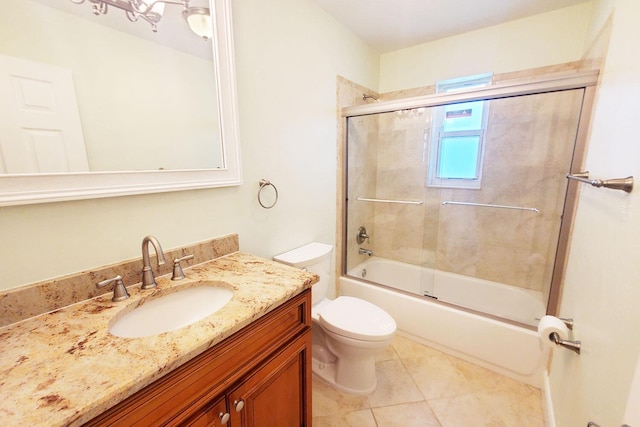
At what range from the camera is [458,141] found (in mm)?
2176

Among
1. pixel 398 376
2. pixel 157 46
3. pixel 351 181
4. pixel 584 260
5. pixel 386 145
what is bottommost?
pixel 398 376

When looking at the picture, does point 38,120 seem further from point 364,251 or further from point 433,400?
point 364,251

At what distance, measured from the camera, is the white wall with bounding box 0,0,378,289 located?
80 cm

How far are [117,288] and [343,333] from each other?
105 centimetres

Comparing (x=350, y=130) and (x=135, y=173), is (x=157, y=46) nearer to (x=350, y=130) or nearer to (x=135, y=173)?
(x=135, y=173)

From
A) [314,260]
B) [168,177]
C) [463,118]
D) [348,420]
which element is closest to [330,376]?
[348,420]

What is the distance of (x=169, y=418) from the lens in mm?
622

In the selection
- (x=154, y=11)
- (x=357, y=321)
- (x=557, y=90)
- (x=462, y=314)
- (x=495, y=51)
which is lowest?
(x=462, y=314)

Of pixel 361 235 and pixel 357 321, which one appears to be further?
pixel 361 235

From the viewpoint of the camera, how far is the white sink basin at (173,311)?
33.6 inches

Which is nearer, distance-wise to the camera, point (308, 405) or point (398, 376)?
point (308, 405)

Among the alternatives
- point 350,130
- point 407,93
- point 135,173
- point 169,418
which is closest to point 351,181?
point 350,130

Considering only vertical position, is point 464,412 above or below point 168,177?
below

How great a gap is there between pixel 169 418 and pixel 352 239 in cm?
188
